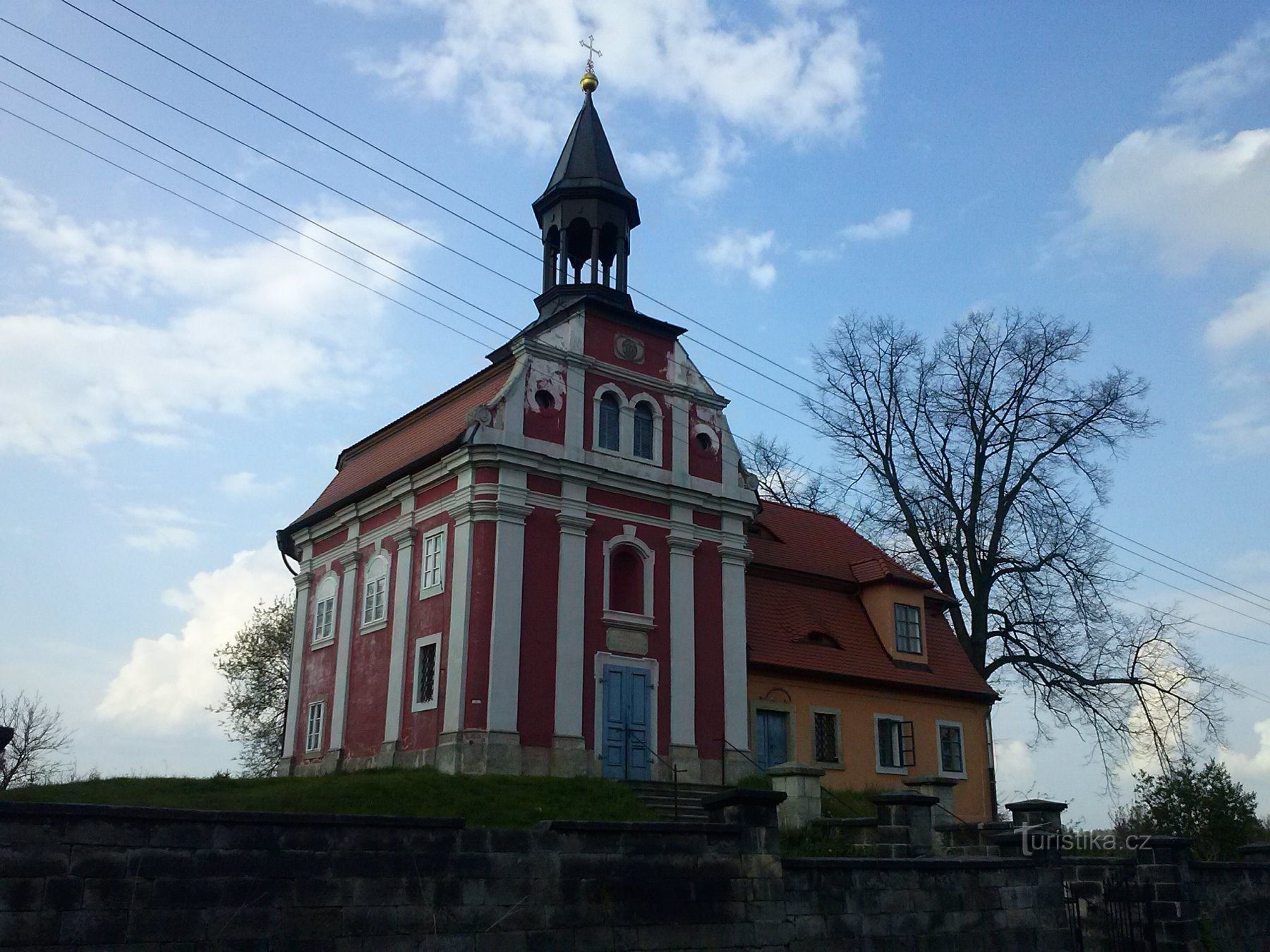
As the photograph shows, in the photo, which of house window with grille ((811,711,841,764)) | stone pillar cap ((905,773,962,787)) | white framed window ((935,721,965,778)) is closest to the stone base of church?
stone pillar cap ((905,773,962,787))

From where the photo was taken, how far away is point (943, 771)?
98.7ft

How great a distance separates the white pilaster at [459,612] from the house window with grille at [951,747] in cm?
1428

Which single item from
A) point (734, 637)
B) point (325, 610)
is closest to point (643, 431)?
point (734, 637)

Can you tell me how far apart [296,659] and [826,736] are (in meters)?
13.6

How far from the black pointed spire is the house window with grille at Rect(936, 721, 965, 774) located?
14.1 metres

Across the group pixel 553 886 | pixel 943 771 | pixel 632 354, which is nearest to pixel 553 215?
pixel 632 354

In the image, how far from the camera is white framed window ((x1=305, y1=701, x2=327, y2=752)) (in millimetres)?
27484

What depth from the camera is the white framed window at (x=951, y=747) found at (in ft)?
99.4

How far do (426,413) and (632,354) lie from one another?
5.67 m

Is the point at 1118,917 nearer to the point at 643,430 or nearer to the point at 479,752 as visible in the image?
the point at 479,752

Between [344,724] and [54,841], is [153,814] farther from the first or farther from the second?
[344,724]

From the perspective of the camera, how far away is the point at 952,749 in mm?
30656

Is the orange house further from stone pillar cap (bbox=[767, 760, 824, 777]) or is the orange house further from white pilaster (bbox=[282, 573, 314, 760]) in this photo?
white pilaster (bbox=[282, 573, 314, 760])

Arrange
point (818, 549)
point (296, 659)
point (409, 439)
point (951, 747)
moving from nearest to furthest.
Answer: point (409, 439) < point (296, 659) < point (951, 747) < point (818, 549)
